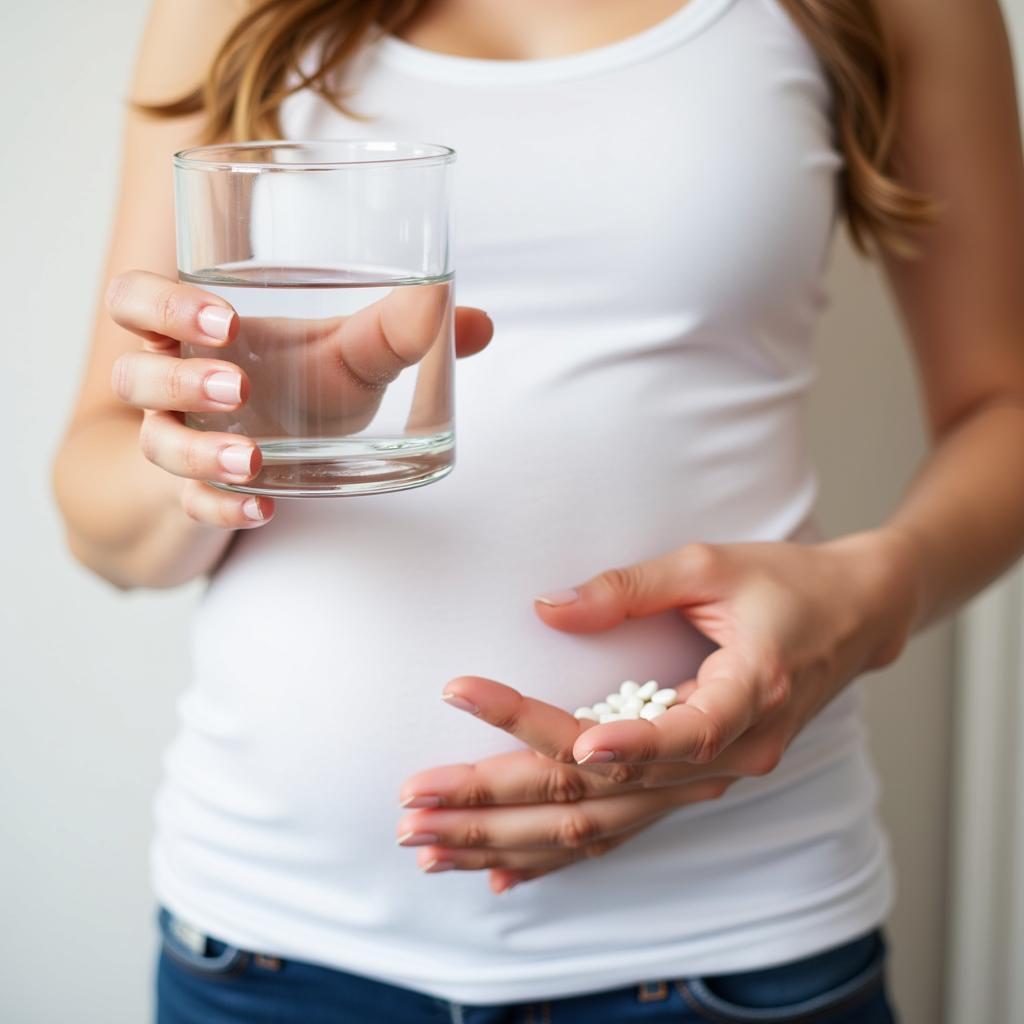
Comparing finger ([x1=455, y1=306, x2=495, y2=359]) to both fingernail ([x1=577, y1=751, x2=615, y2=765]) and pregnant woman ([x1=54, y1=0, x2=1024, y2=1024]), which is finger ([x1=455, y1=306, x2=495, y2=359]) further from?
fingernail ([x1=577, y1=751, x2=615, y2=765])

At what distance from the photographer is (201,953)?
0.84 meters

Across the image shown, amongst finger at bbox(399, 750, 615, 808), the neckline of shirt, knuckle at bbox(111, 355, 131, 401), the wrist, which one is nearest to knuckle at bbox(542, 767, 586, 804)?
finger at bbox(399, 750, 615, 808)

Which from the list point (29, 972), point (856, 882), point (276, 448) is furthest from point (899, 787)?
point (276, 448)

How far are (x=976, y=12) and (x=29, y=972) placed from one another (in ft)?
4.53

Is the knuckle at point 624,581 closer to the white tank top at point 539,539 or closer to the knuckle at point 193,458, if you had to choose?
the white tank top at point 539,539

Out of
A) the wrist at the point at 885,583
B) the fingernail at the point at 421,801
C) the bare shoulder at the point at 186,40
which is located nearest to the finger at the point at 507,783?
the fingernail at the point at 421,801

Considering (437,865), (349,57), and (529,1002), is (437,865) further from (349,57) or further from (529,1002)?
(349,57)

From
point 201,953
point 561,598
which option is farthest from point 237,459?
point 201,953

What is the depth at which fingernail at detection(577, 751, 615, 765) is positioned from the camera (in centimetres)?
60

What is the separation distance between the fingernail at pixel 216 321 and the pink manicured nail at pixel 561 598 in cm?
28

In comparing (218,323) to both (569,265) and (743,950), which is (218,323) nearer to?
(569,265)

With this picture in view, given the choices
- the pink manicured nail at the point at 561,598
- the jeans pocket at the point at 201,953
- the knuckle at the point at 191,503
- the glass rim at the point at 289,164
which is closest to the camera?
the glass rim at the point at 289,164

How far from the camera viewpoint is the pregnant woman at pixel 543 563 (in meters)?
0.76

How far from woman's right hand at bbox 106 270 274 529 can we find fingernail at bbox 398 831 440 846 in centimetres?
21
